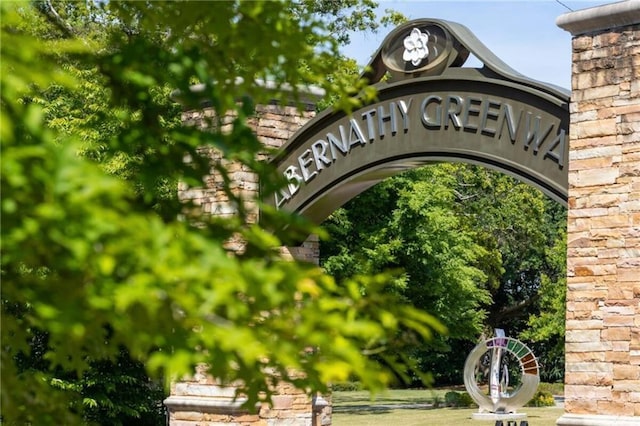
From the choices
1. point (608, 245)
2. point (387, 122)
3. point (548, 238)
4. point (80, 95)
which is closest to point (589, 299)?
point (608, 245)

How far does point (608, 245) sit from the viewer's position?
32.4ft

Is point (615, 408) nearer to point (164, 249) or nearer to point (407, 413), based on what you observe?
point (164, 249)

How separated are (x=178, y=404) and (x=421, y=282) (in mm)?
13423

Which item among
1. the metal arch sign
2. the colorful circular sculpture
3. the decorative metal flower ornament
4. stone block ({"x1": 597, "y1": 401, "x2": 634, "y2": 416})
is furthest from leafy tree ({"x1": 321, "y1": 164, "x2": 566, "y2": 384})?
stone block ({"x1": 597, "y1": 401, "x2": 634, "y2": 416})

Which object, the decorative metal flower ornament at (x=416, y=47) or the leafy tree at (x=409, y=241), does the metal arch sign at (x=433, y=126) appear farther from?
the leafy tree at (x=409, y=241)

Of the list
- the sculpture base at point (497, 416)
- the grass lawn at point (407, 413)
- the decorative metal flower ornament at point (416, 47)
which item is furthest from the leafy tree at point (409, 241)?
the decorative metal flower ornament at point (416, 47)

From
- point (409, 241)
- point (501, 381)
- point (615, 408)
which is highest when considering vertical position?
point (409, 241)

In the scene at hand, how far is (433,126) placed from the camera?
1150 cm

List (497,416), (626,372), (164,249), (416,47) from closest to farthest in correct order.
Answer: (164,249), (626,372), (416,47), (497,416)

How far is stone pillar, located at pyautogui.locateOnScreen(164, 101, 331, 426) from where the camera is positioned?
12.9m

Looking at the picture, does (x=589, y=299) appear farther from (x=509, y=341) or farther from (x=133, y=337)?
(x=133, y=337)

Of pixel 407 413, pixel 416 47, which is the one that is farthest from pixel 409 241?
pixel 416 47

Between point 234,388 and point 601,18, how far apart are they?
604 centimetres

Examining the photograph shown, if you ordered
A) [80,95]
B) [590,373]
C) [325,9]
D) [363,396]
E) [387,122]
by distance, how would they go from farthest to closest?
[363,396]
[325,9]
[80,95]
[387,122]
[590,373]
